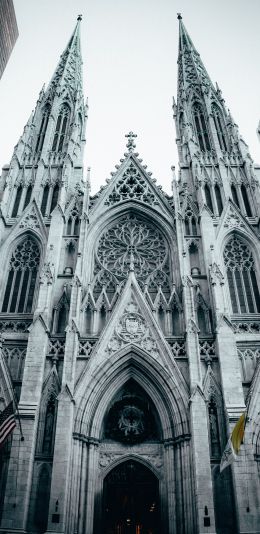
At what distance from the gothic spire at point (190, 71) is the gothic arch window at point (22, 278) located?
16.9 metres

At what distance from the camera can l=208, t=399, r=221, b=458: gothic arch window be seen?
15719 mm

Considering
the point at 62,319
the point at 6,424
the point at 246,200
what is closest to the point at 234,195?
the point at 246,200

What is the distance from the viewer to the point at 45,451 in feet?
51.9

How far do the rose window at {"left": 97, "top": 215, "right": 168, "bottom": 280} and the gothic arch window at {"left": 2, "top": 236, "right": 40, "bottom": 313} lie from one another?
3.41m

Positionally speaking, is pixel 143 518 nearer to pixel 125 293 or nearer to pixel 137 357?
pixel 137 357

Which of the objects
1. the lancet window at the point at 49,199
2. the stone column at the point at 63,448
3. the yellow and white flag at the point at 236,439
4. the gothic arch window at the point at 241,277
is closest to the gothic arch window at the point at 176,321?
the gothic arch window at the point at 241,277

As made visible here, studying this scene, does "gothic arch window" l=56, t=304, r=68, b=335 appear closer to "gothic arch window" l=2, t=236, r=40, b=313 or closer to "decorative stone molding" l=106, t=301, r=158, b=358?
"gothic arch window" l=2, t=236, r=40, b=313

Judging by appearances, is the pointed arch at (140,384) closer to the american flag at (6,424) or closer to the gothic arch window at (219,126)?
the american flag at (6,424)

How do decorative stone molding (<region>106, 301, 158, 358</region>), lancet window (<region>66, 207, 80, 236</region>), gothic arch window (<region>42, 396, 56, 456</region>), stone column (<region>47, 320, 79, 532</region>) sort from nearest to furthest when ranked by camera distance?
stone column (<region>47, 320, 79, 532</region>), gothic arch window (<region>42, 396, 56, 456</region>), decorative stone molding (<region>106, 301, 158, 358</region>), lancet window (<region>66, 207, 80, 236</region>)

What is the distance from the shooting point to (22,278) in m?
21.3

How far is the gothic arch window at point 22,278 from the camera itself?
20.3m

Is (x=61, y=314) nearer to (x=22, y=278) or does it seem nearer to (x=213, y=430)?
(x=22, y=278)

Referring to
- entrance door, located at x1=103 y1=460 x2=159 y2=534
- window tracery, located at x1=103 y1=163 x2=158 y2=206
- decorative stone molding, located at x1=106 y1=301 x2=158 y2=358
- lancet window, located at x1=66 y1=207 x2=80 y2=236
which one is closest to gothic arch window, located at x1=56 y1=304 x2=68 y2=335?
decorative stone molding, located at x1=106 y1=301 x2=158 y2=358

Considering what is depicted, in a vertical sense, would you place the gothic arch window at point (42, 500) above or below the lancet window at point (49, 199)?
below
